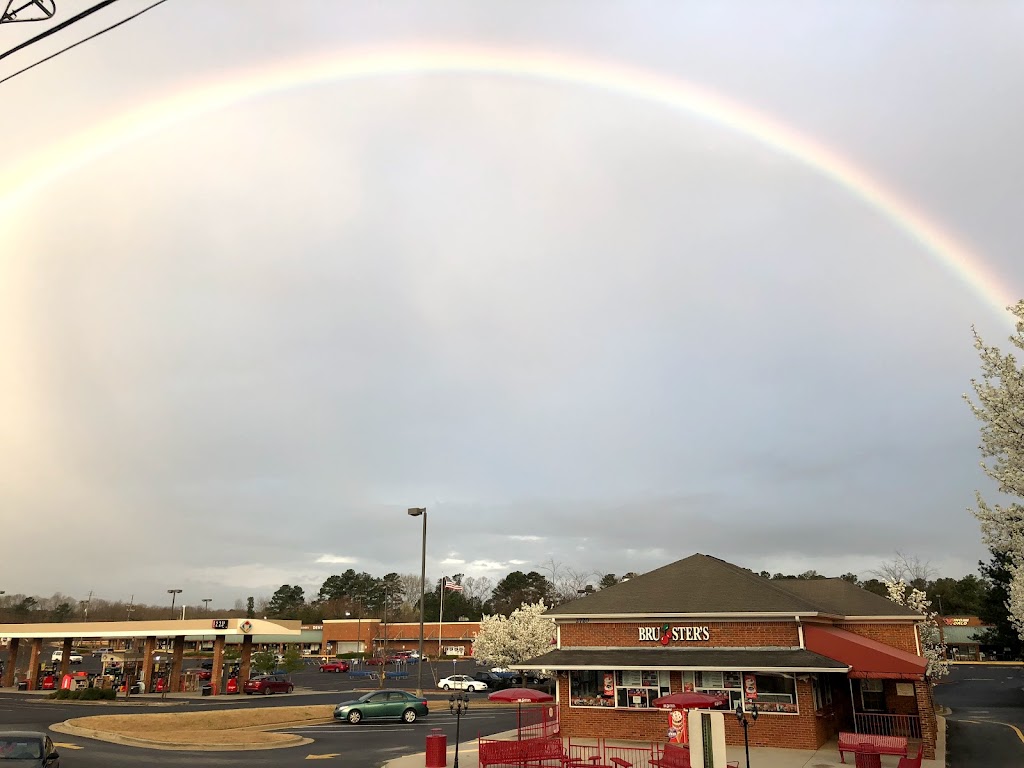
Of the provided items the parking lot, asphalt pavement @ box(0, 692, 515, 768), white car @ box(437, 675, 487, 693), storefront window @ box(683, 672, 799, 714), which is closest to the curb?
asphalt pavement @ box(0, 692, 515, 768)

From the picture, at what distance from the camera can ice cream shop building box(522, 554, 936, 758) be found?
25.1 meters

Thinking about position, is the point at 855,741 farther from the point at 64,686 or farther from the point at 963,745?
the point at 64,686

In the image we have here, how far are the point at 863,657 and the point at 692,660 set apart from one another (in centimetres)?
592

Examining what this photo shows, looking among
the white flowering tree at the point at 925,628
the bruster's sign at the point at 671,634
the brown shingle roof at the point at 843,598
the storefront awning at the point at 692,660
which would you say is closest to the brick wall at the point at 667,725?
the storefront awning at the point at 692,660

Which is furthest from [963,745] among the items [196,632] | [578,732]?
[196,632]

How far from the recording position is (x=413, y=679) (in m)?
70.6

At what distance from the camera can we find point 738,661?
25219 mm

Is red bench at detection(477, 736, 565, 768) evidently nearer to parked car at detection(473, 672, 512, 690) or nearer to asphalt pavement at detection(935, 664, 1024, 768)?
asphalt pavement at detection(935, 664, 1024, 768)

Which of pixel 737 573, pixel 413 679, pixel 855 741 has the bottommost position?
pixel 413 679

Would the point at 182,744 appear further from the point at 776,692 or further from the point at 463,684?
the point at 463,684

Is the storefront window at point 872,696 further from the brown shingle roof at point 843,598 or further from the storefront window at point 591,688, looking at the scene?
the storefront window at point 591,688

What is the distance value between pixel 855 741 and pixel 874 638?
11.5 meters

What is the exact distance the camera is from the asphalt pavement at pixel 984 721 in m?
23.5

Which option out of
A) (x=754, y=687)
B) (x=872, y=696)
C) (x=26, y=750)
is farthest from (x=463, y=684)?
(x=26, y=750)
